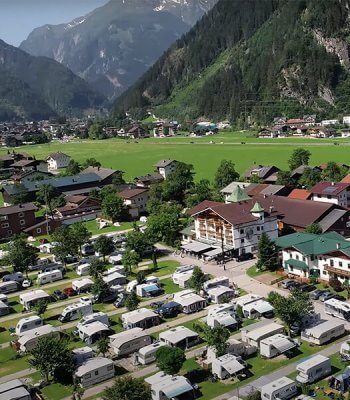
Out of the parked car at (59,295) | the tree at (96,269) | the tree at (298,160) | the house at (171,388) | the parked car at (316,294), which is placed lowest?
the parked car at (59,295)

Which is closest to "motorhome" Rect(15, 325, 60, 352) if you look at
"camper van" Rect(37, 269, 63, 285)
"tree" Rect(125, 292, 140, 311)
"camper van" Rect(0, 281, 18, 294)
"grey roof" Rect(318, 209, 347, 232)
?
"tree" Rect(125, 292, 140, 311)

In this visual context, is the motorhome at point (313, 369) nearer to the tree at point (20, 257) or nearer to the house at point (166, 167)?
the tree at point (20, 257)

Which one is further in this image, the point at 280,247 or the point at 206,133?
the point at 206,133

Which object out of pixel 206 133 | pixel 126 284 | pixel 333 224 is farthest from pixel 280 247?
pixel 206 133

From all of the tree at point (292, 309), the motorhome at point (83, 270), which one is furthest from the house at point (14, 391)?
the motorhome at point (83, 270)

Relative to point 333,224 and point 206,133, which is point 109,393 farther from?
point 206,133

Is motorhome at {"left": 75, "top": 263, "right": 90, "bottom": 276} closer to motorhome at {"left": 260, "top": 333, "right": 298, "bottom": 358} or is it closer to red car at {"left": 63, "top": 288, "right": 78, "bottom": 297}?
red car at {"left": 63, "top": 288, "right": 78, "bottom": 297}

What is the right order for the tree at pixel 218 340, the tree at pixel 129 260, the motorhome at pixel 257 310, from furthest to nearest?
the tree at pixel 129 260, the motorhome at pixel 257 310, the tree at pixel 218 340
